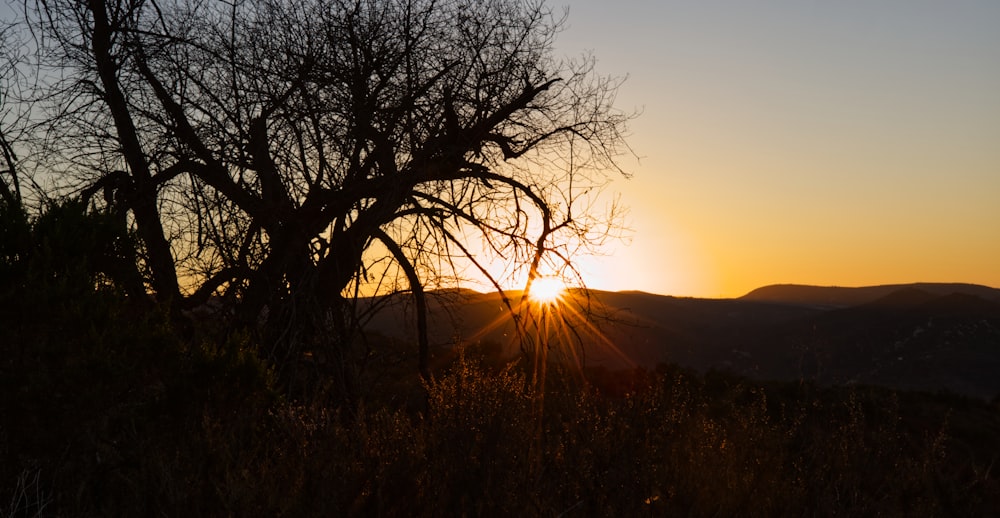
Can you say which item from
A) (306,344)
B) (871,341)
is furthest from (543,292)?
(871,341)

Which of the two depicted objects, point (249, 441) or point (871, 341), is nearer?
point (249, 441)

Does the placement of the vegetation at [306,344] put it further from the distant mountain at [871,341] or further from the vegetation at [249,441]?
the distant mountain at [871,341]

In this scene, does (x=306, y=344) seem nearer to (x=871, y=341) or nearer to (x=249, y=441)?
(x=249, y=441)

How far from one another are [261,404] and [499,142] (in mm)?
4099

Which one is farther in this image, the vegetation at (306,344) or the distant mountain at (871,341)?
the distant mountain at (871,341)

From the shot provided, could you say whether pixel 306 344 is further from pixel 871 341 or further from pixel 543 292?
pixel 871 341

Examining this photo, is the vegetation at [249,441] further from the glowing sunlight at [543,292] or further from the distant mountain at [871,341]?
the distant mountain at [871,341]

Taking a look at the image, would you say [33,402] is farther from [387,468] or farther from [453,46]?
[453,46]

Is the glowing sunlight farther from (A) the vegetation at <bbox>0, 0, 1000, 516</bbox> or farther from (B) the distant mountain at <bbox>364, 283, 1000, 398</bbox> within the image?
(B) the distant mountain at <bbox>364, 283, 1000, 398</bbox>

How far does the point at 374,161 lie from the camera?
24.6 feet

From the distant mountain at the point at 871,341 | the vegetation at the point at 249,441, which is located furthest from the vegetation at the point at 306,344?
the distant mountain at the point at 871,341

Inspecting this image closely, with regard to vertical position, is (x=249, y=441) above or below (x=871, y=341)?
below

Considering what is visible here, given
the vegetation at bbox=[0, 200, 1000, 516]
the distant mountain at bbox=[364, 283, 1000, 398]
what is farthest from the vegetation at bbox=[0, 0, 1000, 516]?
the distant mountain at bbox=[364, 283, 1000, 398]

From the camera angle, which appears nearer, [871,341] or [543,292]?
[543,292]
